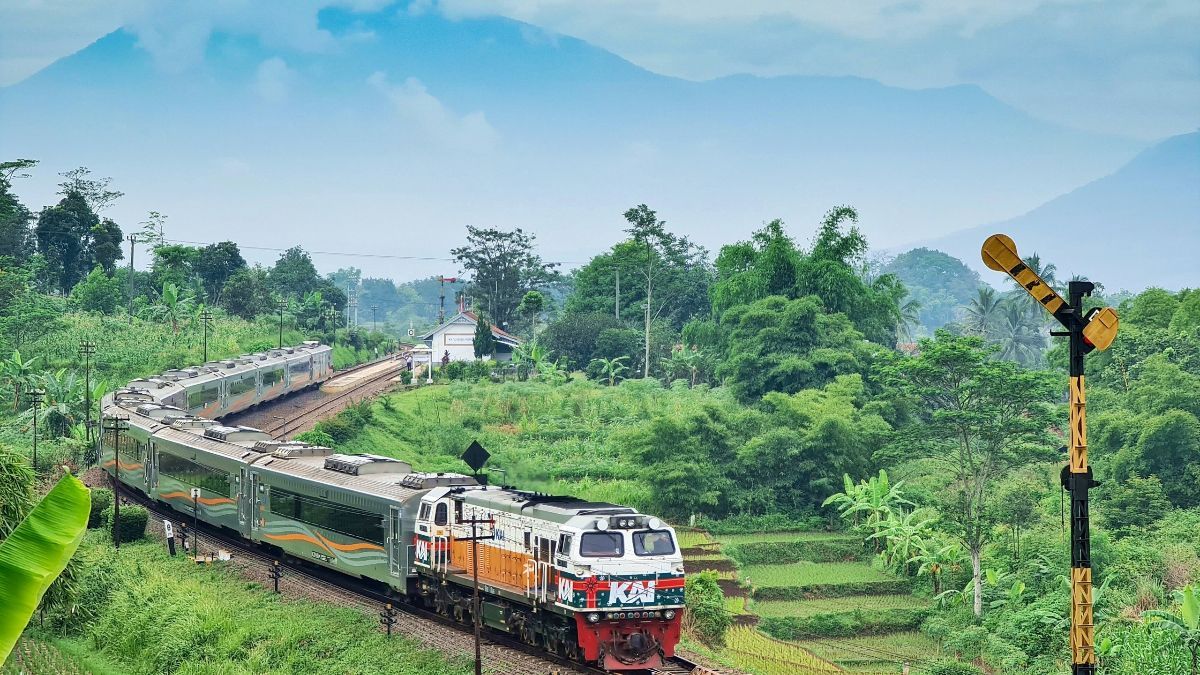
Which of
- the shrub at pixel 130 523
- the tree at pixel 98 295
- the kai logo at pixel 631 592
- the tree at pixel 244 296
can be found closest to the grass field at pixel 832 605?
the kai logo at pixel 631 592

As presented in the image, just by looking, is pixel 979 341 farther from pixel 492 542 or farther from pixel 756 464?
pixel 492 542

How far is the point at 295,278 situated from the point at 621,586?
9112 cm

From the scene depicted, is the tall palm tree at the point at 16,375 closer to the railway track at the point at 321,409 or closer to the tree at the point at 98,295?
the railway track at the point at 321,409

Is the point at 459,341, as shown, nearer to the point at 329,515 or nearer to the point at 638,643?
the point at 329,515

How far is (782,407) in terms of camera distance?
48.7 meters

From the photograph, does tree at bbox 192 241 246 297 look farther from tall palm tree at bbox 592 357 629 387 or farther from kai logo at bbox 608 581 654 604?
kai logo at bbox 608 581 654 604

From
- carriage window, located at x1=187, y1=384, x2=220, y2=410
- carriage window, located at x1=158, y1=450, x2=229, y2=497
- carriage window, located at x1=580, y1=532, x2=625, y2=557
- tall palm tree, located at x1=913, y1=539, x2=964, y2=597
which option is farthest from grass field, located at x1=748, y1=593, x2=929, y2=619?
carriage window, located at x1=187, y1=384, x2=220, y2=410

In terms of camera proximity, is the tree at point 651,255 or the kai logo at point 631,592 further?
the tree at point 651,255

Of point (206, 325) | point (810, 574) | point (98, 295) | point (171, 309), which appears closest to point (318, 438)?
point (810, 574)

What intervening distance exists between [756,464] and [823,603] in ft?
34.0

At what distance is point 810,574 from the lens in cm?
4034

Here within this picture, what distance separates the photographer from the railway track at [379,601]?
21031mm

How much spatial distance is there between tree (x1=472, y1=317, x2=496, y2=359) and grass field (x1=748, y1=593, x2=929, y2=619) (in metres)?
39.8

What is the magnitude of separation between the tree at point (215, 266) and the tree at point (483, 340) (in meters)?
23.9
